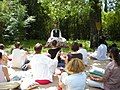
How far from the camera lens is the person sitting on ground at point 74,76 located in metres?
7.17

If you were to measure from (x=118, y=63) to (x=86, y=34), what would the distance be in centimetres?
1480

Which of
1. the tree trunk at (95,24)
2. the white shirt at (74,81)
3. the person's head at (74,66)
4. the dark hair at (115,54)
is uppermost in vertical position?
the tree trunk at (95,24)

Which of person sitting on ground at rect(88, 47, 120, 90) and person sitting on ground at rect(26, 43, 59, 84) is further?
person sitting on ground at rect(26, 43, 59, 84)

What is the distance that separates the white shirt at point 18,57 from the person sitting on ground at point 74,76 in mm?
4397

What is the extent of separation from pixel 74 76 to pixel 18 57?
464 cm

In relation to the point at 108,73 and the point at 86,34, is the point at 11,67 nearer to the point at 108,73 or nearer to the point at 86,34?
the point at 108,73

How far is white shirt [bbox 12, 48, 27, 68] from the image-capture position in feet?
37.9

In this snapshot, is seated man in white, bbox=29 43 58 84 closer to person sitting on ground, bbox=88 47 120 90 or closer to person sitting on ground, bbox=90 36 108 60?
person sitting on ground, bbox=88 47 120 90

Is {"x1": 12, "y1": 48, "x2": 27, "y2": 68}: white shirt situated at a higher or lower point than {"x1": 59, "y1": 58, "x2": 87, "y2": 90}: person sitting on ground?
higher

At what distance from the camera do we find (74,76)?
726cm

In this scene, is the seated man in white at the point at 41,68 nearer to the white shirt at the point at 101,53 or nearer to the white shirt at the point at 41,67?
the white shirt at the point at 41,67

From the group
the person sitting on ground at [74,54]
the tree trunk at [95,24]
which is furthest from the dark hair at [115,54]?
the tree trunk at [95,24]

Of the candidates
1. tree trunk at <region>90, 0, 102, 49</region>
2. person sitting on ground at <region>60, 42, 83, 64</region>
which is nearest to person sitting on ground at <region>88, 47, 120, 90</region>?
person sitting on ground at <region>60, 42, 83, 64</region>

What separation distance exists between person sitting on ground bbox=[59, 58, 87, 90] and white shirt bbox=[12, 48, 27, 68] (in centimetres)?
440
